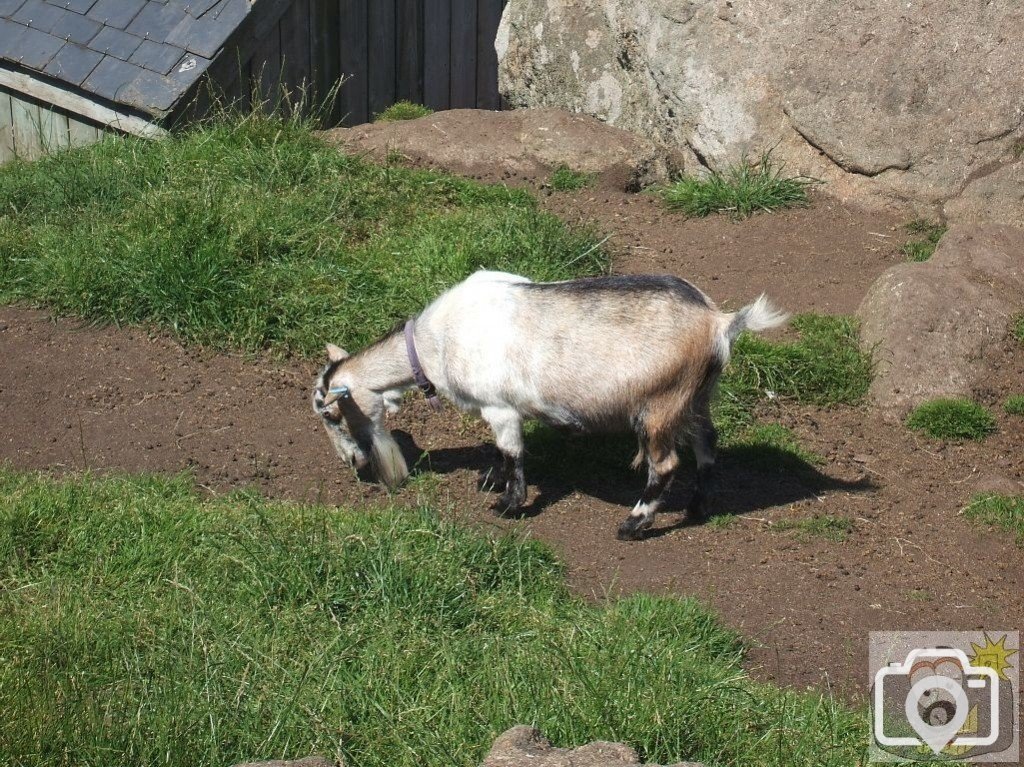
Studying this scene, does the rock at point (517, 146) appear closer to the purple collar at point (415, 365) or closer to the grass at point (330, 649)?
the purple collar at point (415, 365)

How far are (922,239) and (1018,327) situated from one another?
1.25 m

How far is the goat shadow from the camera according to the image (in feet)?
19.8

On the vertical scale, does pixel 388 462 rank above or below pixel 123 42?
below

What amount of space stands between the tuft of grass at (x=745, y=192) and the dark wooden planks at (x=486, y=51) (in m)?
4.60

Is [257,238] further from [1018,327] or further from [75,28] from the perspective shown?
[1018,327]

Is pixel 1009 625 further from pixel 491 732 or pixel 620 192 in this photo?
pixel 620 192

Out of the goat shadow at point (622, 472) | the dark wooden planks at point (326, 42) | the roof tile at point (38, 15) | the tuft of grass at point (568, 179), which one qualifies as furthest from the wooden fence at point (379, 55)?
the goat shadow at point (622, 472)

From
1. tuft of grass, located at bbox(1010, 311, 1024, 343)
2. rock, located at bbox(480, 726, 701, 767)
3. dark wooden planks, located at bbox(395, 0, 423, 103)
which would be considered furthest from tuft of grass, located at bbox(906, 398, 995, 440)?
dark wooden planks, located at bbox(395, 0, 423, 103)

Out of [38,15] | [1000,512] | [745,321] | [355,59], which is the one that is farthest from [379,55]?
[1000,512]

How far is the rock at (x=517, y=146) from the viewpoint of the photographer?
8742 mm

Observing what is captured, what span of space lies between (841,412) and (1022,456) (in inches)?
35.9

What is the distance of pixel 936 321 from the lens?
6867 millimetres

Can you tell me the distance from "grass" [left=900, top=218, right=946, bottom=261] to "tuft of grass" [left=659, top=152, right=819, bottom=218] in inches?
29.1

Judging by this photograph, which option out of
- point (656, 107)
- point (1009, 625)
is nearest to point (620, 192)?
point (656, 107)
